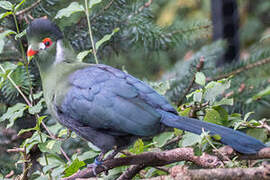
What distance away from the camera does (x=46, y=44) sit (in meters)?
1.37

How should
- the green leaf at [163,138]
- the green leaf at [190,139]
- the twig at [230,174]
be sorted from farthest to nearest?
the green leaf at [163,138] < the green leaf at [190,139] < the twig at [230,174]

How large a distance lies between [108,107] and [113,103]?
0.02 metres

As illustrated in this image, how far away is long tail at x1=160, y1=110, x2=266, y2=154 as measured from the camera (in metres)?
0.93

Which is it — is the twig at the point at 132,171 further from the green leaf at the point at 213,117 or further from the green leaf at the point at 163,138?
the green leaf at the point at 213,117

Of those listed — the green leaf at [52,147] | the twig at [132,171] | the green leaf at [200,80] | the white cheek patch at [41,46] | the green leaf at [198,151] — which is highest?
the white cheek patch at [41,46]

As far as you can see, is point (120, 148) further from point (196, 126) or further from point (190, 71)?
point (190, 71)

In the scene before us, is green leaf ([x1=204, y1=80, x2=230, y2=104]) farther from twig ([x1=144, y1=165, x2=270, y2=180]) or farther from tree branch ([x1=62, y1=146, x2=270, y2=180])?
twig ([x1=144, y1=165, x2=270, y2=180])

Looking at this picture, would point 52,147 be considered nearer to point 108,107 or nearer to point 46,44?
point 108,107

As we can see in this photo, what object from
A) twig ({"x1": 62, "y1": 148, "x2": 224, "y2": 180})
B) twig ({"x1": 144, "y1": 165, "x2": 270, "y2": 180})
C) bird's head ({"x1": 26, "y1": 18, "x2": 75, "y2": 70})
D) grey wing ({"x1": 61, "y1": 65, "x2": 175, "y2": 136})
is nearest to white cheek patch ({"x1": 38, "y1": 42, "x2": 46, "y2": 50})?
bird's head ({"x1": 26, "y1": 18, "x2": 75, "y2": 70})

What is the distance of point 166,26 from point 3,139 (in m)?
0.88

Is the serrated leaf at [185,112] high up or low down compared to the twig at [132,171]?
up

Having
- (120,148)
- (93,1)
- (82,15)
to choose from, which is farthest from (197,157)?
(82,15)

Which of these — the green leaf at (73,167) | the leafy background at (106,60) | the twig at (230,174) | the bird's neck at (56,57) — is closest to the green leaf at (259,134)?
the leafy background at (106,60)

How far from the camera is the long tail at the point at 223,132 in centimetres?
93
